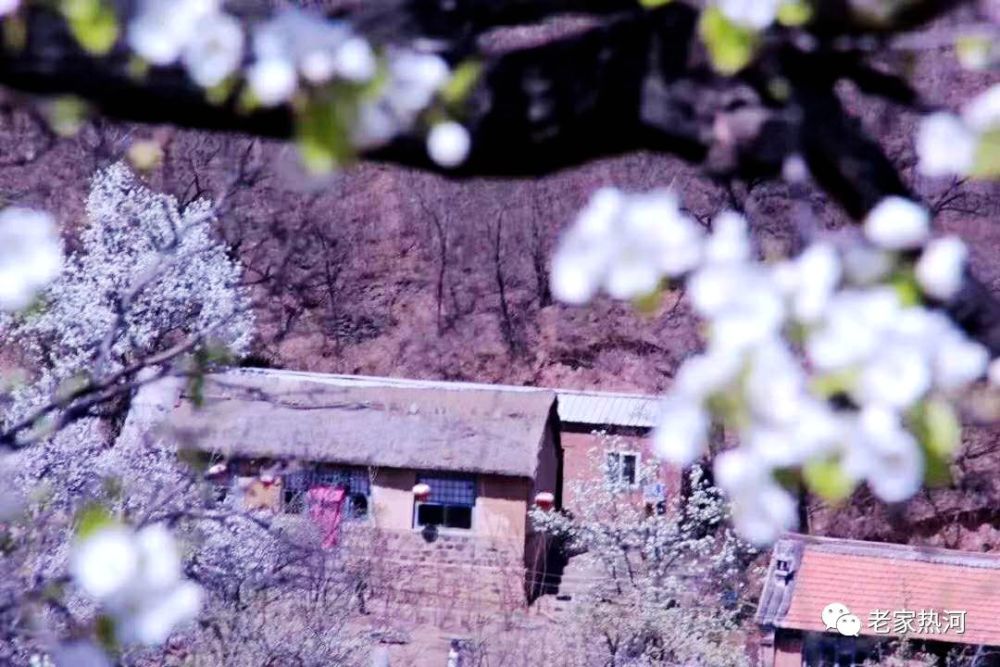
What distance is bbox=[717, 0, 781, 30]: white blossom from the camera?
0.78m

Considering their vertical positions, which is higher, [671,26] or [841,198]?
[671,26]

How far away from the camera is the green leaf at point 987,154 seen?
0.79 m

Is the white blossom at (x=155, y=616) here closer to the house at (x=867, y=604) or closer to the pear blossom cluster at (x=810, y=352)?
the pear blossom cluster at (x=810, y=352)

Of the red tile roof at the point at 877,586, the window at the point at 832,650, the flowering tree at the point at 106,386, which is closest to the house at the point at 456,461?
the flowering tree at the point at 106,386

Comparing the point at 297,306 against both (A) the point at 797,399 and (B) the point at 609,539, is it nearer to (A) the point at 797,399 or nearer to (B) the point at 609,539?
(B) the point at 609,539

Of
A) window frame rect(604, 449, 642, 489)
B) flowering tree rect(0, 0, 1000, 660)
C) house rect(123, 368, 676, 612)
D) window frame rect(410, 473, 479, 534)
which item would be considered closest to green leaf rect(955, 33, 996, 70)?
flowering tree rect(0, 0, 1000, 660)

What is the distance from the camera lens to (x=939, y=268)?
2.67ft

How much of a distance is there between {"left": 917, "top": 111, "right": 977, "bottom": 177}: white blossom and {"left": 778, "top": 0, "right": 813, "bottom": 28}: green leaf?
0.12 m

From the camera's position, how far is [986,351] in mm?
914

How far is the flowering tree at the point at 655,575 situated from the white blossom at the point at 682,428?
8313 mm

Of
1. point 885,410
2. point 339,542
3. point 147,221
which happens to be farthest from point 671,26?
point 147,221

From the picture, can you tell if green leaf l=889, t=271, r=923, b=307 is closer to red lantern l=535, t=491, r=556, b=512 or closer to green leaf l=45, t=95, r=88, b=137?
green leaf l=45, t=95, r=88, b=137

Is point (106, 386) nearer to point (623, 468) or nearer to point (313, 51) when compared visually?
point (313, 51)

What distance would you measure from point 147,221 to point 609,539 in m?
5.30
